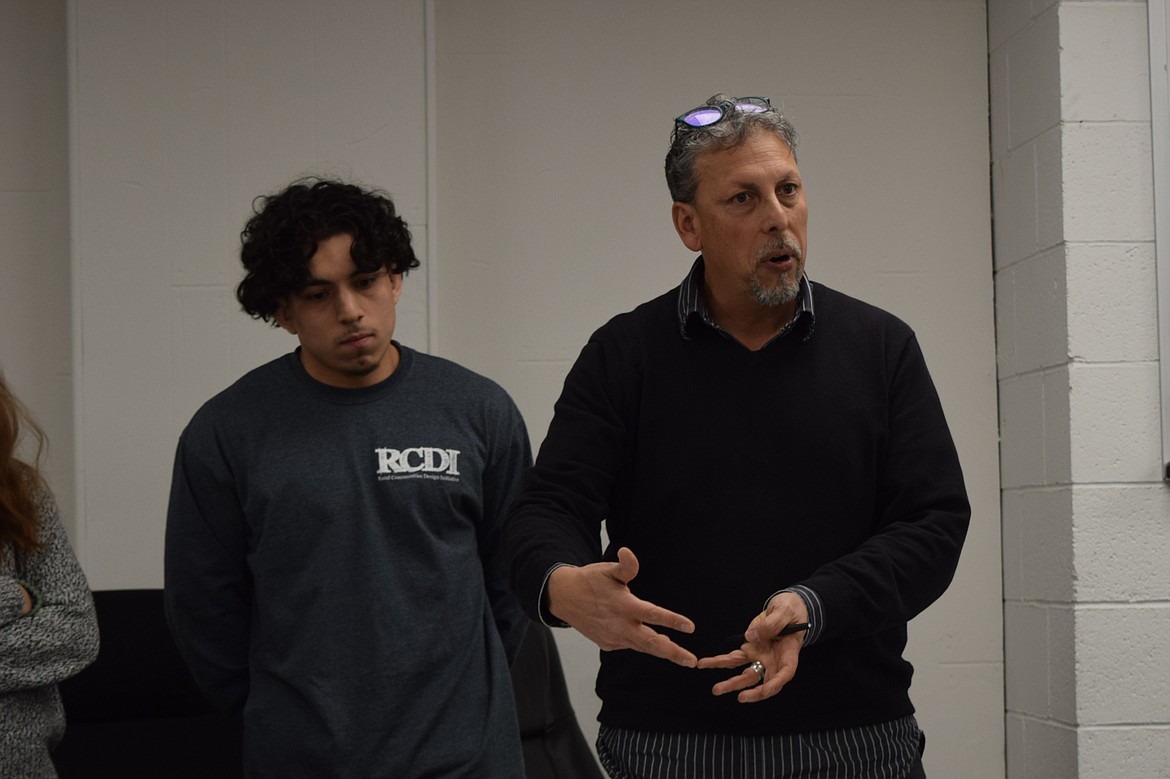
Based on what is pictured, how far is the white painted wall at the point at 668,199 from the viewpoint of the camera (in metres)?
3.13

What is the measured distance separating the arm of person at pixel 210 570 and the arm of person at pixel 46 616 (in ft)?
0.48

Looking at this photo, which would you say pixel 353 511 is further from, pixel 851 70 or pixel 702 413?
pixel 851 70

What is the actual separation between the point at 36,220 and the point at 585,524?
2173 millimetres

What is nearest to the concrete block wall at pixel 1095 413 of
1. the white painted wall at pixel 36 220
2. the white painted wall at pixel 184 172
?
the white painted wall at pixel 184 172

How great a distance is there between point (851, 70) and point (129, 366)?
1957mm

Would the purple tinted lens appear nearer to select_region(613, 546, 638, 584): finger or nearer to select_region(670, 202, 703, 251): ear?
select_region(670, 202, 703, 251): ear

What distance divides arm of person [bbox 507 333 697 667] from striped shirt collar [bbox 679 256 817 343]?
0.09m

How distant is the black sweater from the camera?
141cm

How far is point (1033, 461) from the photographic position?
117 inches

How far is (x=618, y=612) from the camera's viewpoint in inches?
49.9

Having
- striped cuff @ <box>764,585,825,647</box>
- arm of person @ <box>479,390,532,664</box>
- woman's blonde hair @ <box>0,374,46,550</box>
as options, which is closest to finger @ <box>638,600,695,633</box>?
striped cuff @ <box>764,585,825,647</box>

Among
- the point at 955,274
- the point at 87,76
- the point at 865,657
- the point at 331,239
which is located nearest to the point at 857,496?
the point at 865,657

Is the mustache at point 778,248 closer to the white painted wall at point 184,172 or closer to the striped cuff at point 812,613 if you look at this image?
the striped cuff at point 812,613

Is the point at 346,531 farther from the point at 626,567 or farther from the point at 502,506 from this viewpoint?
the point at 626,567
